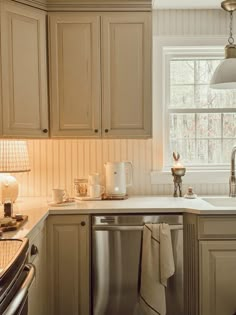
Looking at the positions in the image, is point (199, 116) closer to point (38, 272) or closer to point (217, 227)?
point (217, 227)

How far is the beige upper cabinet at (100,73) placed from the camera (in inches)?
104

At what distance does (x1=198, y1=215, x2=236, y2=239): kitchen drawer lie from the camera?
236 centimetres

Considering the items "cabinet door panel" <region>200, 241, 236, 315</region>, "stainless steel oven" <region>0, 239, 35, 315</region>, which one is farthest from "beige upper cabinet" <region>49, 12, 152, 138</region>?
"stainless steel oven" <region>0, 239, 35, 315</region>

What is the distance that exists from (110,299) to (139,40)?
182 centimetres

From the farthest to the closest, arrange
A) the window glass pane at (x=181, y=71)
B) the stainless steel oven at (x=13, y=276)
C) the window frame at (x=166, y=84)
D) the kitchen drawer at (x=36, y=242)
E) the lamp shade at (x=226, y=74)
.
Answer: the window glass pane at (x=181, y=71), the window frame at (x=166, y=84), the lamp shade at (x=226, y=74), the kitchen drawer at (x=36, y=242), the stainless steel oven at (x=13, y=276)

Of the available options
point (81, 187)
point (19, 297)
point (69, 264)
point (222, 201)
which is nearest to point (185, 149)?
point (222, 201)

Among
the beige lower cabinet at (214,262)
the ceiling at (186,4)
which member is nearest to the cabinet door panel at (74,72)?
the ceiling at (186,4)

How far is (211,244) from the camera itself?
7.79 feet

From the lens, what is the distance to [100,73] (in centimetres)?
265

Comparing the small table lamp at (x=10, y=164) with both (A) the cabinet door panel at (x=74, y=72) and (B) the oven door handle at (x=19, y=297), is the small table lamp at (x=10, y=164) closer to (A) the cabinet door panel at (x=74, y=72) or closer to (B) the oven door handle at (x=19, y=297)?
(A) the cabinet door panel at (x=74, y=72)

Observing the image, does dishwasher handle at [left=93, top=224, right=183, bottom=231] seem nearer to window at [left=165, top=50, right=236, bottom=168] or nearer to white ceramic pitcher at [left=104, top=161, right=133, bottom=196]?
white ceramic pitcher at [left=104, top=161, right=133, bottom=196]

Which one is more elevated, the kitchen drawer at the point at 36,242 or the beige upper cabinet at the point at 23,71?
the beige upper cabinet at the point at 23,71

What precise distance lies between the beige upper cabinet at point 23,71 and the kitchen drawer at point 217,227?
1.27 meters

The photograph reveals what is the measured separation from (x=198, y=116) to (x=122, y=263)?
55.5 inches
